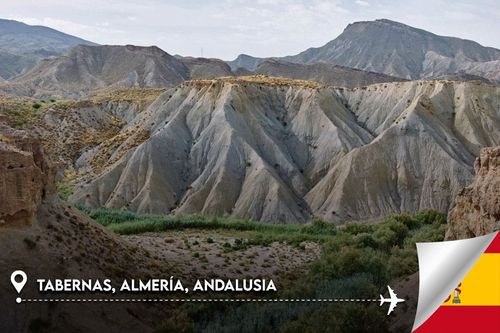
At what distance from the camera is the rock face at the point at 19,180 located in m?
16.6

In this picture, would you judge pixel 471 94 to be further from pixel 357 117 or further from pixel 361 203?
pixel 361 203

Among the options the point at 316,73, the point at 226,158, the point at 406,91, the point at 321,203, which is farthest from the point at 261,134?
the point at 316,73

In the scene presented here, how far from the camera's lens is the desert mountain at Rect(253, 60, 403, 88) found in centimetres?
16262

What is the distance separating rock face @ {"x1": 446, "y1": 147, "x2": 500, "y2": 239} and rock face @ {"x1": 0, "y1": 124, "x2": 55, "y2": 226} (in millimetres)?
13098

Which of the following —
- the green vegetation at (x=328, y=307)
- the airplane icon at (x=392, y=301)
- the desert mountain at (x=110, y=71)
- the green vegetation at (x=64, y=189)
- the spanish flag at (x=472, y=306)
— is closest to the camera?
the spanish flag at (x=472, y=306)

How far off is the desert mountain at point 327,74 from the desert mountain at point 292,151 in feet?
284

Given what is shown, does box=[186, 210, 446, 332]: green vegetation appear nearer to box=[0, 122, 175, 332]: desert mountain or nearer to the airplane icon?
the airplane icon

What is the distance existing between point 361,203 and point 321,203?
13.2ft

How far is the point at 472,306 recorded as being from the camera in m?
10.7

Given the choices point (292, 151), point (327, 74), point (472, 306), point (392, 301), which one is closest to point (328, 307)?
point (392, 301)

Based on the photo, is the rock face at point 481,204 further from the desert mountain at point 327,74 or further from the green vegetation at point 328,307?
the desert mountain at point 327,74

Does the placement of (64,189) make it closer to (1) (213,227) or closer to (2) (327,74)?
(1) (213,227)

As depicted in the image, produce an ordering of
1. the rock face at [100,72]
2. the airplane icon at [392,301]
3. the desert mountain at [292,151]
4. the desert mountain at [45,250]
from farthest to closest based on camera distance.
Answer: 1. the rock face at [100,72]
2. the desert mountain at [292,151]
3. the desert mountain at [45,250]
4. the airplane icon at [392,301]

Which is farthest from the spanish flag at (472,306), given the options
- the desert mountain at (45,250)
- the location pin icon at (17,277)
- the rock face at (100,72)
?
the rock face at (100,72)
